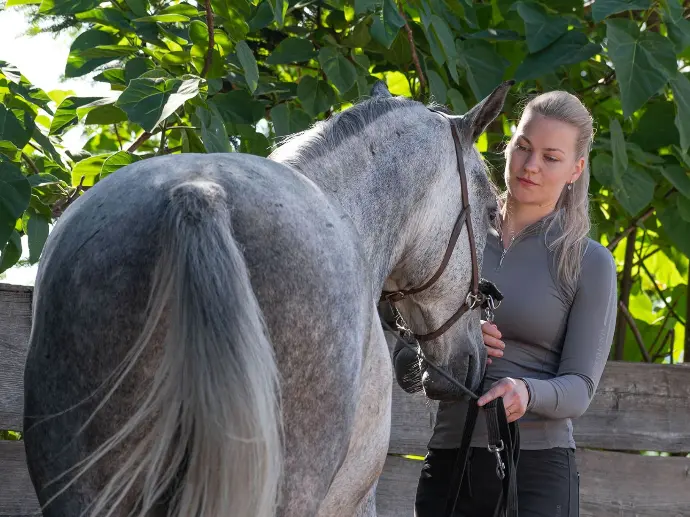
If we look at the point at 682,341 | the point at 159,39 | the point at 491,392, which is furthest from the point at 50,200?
the point at 682,341

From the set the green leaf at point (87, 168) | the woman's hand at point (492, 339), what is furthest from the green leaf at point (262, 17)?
the woman's hand at point (492, 339)

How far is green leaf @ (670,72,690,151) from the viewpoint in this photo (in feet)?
11.2

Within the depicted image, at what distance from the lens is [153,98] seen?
9.07 ft

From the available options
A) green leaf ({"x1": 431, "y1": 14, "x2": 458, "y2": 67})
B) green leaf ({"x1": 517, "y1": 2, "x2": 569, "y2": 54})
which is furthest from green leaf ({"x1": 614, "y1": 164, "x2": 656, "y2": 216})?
green leaf ({"x1": 431, "y1": 14, "x2": 458, "y2": 67})

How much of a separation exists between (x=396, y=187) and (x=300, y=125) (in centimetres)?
113

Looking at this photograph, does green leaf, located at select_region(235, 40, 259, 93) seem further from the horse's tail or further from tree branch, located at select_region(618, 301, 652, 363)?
tree branch, located at select_region(618, 301, 652, 363)

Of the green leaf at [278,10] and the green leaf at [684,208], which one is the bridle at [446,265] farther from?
the green leaf at [684,208]

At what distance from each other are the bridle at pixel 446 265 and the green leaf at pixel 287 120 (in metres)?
0.84

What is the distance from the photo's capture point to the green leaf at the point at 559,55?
136 inches

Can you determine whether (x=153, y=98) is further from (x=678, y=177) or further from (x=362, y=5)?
(x=678, y=177)

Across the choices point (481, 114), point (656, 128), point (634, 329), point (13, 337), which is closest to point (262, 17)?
point (481, 114)

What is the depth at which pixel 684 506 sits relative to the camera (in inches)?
164

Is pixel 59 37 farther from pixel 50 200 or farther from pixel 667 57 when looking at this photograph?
pixel 667 57

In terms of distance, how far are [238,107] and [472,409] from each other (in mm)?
1373
